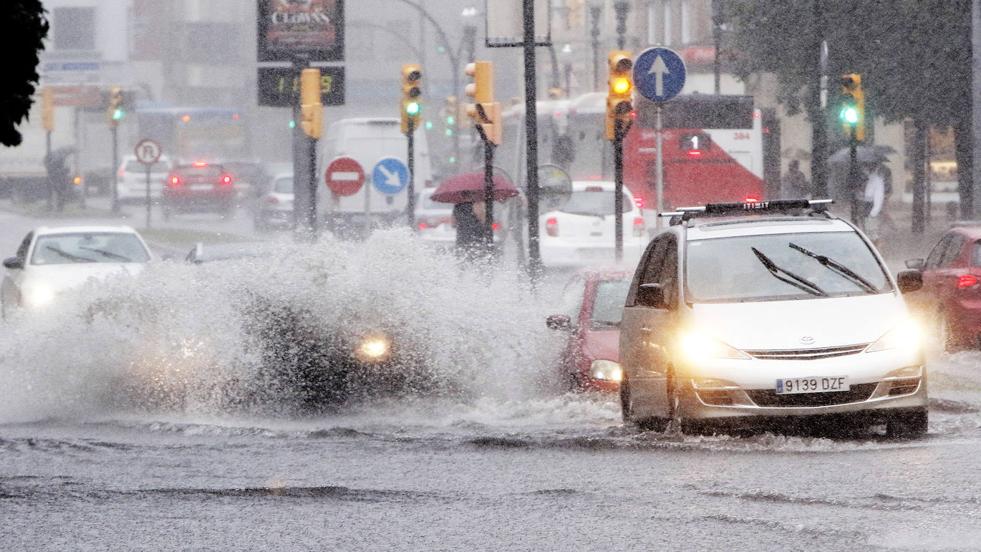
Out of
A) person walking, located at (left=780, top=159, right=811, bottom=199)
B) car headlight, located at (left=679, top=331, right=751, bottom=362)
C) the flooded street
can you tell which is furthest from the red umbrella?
person walking, located at (left=780, top=159, right=811, bottom=199)

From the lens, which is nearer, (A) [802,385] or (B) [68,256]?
(A) [802,385]

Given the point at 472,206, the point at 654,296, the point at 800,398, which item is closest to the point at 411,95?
the point at 472,206

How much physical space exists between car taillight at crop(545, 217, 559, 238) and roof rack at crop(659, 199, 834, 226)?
65.9ft

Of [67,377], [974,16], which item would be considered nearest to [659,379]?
[67,377]

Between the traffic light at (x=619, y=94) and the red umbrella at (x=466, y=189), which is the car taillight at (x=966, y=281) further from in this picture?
the red umbrella at (x=466, y=189)

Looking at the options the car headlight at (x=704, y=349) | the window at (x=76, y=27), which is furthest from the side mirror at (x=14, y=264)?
the window at (x=76, y=27)

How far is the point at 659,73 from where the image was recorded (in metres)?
21.8

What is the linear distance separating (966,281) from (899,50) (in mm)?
20916

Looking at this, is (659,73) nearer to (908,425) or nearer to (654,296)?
(654,296)

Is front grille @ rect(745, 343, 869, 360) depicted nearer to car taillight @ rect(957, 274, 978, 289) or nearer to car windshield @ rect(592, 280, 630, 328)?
car windshield @ rect(592, 280, 630, 328)

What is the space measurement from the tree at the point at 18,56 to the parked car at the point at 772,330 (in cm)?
416

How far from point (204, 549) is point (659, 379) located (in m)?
4.76

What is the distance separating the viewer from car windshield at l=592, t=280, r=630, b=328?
1641 cm

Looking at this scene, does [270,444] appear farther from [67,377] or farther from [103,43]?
[103,43]
